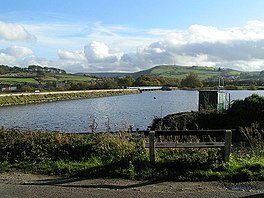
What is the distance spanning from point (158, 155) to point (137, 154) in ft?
2.08

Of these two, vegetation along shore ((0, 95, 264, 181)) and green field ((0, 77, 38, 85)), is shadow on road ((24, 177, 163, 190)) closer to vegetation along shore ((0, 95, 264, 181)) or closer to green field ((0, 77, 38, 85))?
Result: vegetation along shore ((0, 95, 264, 181))

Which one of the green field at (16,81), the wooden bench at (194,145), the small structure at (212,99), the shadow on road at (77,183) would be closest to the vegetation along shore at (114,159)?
the wooden bench at (194,145)

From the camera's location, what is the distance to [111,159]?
370 inches

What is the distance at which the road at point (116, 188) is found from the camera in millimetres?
6949

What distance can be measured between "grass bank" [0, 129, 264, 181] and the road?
0.39m

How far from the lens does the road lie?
22.8ft

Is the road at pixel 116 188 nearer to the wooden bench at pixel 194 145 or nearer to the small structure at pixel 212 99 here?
the wooden bench at pixel 194 145

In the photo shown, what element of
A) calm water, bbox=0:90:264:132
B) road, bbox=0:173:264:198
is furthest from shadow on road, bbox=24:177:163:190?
calm water, bbox=0:90:264:132

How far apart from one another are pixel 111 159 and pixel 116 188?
2004 millimetres

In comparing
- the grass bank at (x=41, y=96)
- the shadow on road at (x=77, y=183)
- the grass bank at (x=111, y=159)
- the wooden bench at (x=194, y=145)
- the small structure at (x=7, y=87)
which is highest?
the wooden bench at (x=194, y=145)

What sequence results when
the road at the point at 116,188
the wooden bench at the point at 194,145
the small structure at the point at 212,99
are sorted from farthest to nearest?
the small structure at the point at 212,99, the wooden bench at the point at 194,145, the road at the point at 116,188

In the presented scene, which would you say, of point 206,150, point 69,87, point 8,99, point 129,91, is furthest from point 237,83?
point 206,150

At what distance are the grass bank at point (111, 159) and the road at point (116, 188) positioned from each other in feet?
1.30

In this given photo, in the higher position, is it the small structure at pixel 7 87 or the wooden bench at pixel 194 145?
the wooden bench at pixel 194 145
